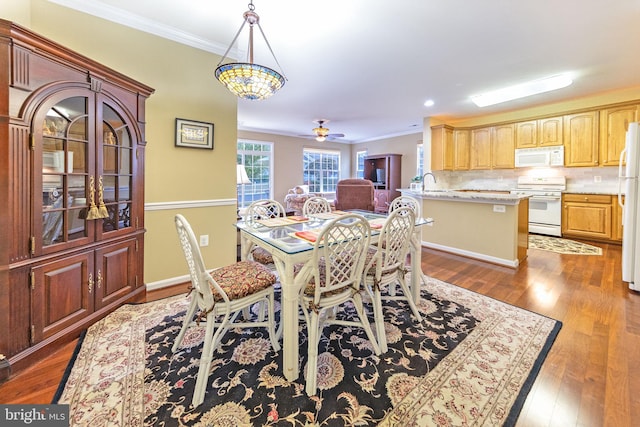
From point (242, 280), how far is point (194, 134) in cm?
191

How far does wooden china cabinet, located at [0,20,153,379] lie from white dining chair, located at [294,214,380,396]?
65.1 inches

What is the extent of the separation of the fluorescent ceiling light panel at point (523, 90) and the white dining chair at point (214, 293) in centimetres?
470

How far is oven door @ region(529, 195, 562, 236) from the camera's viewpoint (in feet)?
16.5

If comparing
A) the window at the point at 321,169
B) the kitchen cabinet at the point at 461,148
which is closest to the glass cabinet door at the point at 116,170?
the kitchen cabinet at the point at 461,148

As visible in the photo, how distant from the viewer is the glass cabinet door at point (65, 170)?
5.67 ft

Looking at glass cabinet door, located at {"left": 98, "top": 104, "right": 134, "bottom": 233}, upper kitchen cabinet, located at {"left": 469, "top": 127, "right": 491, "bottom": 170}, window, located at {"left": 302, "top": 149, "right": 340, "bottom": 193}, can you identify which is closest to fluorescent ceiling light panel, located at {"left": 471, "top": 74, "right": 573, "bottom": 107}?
upper kitchen cabinet, located at {"left": 469, "top": 127, "right": 491, "bottom": 170}

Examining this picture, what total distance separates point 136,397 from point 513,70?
4.96 meters

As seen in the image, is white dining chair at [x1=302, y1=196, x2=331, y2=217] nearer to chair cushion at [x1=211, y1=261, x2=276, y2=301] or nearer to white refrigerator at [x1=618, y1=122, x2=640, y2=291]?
chair cushion at [x1=211, y1=261, x2=276, y2=301]

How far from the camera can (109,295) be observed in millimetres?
2176

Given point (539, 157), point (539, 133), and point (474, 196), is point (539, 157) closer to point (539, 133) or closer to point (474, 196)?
point (539, 133)

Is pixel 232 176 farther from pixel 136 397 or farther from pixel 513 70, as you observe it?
pixel 513 70

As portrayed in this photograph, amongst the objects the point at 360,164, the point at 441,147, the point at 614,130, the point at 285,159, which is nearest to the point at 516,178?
the point at 614,130

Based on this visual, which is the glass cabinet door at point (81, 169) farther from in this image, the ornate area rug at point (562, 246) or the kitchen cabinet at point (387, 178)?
the kitchen cabinet at point (387, 178)
